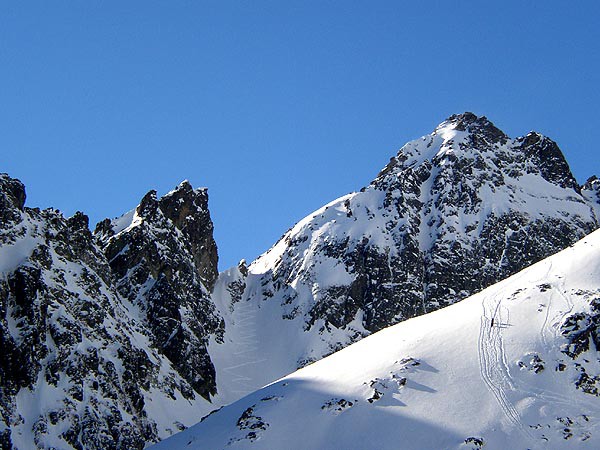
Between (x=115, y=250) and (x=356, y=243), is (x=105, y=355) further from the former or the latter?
(x=356, y=243)

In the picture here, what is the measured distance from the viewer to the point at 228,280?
162750 mm

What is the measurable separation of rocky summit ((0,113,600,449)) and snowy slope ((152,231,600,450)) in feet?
9.14

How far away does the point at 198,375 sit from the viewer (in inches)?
4505

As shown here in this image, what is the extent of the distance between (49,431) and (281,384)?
25.0m

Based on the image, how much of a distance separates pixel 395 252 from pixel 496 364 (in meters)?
96.5

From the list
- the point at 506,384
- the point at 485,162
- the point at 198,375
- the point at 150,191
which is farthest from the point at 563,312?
the point at 485,162

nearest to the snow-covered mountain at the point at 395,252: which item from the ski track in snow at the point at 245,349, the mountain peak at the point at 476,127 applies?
the ski track in snow at the point at 245,349

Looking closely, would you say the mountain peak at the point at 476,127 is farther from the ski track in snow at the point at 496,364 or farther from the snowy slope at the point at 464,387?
the ski track in snow at the point at 496,364

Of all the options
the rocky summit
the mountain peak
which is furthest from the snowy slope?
the mountain peak

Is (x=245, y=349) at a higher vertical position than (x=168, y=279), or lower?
lower

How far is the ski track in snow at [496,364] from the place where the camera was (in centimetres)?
5185

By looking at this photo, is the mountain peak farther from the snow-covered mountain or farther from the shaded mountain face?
the shaded mountain face

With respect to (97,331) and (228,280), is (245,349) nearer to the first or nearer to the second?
(228,280)

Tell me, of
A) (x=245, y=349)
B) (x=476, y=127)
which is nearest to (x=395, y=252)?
(x=245, y=349)
